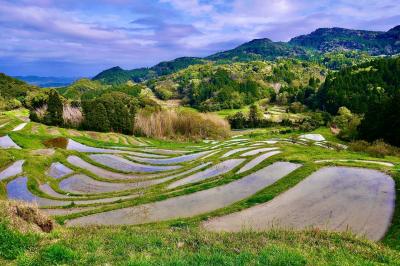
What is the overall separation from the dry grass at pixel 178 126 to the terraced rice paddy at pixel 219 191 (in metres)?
62.8

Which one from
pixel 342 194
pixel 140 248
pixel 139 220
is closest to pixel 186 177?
pixel 139 220

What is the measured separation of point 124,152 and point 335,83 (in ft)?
427

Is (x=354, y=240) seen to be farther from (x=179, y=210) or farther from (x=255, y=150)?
(x=255, y=150)

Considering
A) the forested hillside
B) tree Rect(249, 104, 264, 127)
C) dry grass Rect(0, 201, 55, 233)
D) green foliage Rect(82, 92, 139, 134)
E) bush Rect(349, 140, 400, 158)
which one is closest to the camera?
dry grass Rect(0, 201, 55, 233)

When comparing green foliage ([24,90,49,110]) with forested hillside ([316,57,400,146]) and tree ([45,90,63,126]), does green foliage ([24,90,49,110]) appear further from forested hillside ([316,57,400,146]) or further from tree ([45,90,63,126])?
forested hillside ([316,57,400,146])

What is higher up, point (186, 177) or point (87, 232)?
point (87, 232)

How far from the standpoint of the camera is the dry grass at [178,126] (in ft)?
382

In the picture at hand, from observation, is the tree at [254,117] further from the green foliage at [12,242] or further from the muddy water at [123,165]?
the green foliage at [12,242]

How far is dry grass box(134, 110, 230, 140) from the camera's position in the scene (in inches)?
4582

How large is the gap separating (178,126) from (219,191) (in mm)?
91326

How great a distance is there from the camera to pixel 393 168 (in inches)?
1185

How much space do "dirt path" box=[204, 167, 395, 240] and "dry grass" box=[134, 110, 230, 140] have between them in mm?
88312

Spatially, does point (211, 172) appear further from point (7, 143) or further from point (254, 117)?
point (254, 117)

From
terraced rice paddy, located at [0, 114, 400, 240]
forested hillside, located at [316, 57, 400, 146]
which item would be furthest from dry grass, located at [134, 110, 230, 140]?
terraced rice paddy, located at [0, 114, 400, 240]
